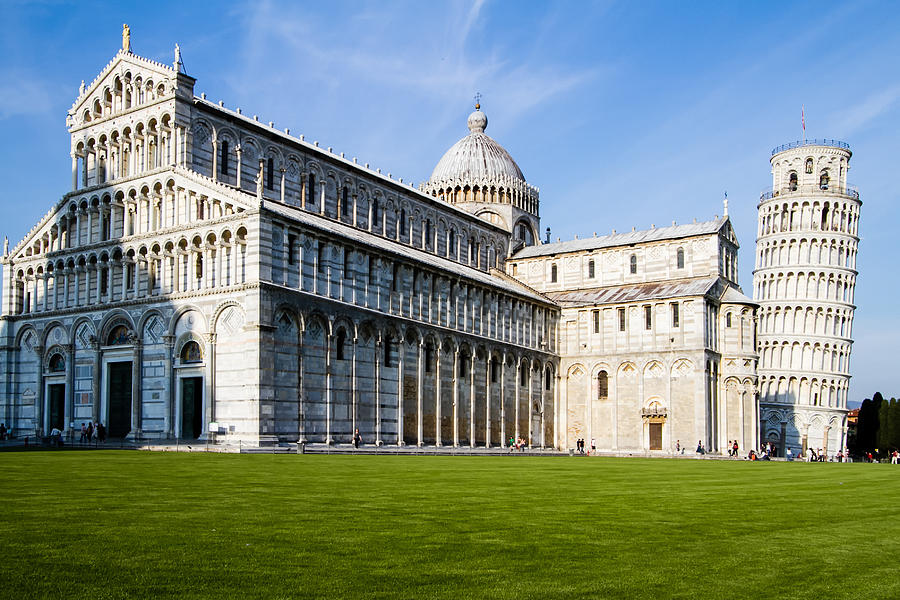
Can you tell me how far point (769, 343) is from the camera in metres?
92.1

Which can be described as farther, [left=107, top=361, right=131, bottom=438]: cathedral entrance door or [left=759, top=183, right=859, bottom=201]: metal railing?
[left=759, top=183, right=859, bottom=201]: metal railing

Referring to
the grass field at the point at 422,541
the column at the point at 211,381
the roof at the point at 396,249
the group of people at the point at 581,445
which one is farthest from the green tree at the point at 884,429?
the grass field at the point at 422,541

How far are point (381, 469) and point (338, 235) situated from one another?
21801 millimetres

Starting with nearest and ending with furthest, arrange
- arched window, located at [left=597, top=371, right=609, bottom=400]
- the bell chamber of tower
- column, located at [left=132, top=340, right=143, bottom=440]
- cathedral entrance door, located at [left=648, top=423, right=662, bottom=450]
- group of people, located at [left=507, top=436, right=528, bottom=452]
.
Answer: column, located at [left=132, top=340, right=143, bottom=440], group of people, located at [left=507, top=436, right=528, bottom=452], cathedral entrance door, located at [left=648, top=423, right=662, bottom=450], arched window, located at [left=597, top=371, right=609, bottom=400], the bell chamber of tower

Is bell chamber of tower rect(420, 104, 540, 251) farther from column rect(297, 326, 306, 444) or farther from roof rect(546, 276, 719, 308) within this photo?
column rect(297, 326, 306, 444)

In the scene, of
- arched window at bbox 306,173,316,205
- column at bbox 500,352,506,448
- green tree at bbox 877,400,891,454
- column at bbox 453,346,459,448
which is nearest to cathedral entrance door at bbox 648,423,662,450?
column at bbox 500,352,506,448

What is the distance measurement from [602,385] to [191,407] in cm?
3347

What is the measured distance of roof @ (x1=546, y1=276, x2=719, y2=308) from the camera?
63938 millimetres

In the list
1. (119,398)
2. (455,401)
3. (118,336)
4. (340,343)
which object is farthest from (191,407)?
(455,401)

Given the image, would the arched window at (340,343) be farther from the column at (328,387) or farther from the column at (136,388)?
the column at (136,388)

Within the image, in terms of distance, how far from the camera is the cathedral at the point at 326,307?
42.4m

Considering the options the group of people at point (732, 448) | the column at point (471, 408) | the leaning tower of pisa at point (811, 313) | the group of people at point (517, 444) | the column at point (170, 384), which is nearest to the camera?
the column at point (170, 384)

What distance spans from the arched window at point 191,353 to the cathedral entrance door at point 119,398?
395 cm

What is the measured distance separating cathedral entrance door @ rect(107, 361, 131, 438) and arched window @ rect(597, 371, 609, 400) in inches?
1371
